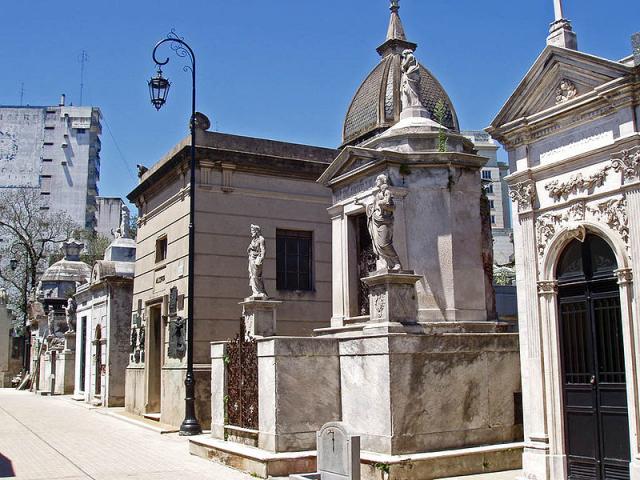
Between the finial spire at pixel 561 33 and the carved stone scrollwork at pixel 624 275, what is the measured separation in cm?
324

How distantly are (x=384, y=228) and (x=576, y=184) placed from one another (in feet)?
10.2

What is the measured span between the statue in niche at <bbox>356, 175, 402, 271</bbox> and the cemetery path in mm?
4050

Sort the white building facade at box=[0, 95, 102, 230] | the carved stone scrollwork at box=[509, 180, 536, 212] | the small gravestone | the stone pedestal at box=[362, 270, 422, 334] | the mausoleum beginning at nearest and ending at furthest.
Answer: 1. the small gravestone
2. the carved stone scrollwork at box=[509, 180, 536, 212]
3. the mausoleum
4. the stone pedestal at box=[362, 270, 422, 334]
5. the white building facade at box=[0, 95, 102, 230]

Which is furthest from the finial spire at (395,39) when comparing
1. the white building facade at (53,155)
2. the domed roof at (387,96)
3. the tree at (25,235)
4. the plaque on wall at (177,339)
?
the white building facade at (53,155)

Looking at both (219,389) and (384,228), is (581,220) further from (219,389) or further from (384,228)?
(219,389)

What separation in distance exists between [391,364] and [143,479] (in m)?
4.25

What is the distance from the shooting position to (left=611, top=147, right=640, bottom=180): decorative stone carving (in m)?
8.72

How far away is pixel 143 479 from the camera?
11.4 meters

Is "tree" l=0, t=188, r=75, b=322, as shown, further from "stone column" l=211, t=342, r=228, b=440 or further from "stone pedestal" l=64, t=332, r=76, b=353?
"stone column" l=211, t=342, r=228, b=440

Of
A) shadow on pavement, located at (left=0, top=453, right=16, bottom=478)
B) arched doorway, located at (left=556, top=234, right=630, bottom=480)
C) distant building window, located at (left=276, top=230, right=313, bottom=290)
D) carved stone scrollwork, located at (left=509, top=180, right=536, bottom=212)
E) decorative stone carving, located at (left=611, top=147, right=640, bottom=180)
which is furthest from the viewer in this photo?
distant building window, located at (left=276, top=230, right=313, bottom=290)

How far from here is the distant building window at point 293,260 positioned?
1967 cm

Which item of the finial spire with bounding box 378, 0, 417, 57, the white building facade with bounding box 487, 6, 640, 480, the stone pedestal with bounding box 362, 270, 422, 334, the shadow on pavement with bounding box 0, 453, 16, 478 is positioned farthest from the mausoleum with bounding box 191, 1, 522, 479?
the finial spire with bounding box 378, 0, 417, 57

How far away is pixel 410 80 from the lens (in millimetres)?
14461

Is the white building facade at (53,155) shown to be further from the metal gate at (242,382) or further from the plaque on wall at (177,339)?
the metal gate at (242,382)
